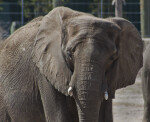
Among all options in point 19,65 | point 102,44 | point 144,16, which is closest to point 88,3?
point 144,16

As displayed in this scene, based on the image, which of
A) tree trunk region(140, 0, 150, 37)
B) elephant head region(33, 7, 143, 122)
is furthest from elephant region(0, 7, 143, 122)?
tree trunk region(140, 0, 150, 37)

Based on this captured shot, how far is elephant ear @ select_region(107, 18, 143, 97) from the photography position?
608cm

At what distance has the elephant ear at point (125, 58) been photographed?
608 cm

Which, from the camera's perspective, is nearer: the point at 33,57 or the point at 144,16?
the point at 33,57

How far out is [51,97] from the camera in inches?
251

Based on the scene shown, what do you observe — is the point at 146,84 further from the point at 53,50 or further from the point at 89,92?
the point at 89,92

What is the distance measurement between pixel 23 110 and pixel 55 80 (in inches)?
37.7

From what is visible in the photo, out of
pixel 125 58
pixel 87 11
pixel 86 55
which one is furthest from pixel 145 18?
pixel 86 55

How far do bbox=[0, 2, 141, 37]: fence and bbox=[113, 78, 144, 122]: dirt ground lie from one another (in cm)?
247

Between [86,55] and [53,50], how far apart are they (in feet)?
2.04

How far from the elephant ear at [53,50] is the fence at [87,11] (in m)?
7.47

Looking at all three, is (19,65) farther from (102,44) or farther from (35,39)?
(102,44)

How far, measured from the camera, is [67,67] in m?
6.05

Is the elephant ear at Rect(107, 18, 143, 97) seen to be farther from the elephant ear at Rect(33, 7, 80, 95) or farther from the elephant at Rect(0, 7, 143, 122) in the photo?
the elephant ear at Rect(33, 7, 80, 95)
